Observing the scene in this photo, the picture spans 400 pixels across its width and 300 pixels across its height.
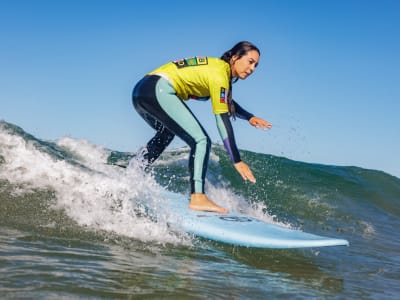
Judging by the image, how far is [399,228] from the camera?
769 cm

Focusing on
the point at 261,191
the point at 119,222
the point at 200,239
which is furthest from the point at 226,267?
the point at 261,191

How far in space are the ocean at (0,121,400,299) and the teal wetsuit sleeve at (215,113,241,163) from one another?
92 cm

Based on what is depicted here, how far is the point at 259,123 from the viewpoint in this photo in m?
5.07

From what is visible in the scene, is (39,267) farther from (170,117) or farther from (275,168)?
(275,168)

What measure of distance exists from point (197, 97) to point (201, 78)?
0.33 m

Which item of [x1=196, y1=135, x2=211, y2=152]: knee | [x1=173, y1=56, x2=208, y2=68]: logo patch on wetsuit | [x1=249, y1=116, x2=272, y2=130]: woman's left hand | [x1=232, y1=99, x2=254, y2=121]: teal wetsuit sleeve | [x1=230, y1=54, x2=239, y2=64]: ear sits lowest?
[x1=196, y1=135, x2=211, y2=152]: knee

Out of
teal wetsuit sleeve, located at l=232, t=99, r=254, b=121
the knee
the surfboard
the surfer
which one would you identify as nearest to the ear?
the surfer

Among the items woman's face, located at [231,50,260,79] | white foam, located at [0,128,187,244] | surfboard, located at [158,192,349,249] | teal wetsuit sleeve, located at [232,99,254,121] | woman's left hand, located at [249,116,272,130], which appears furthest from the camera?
teal wetsuit sleeve, located at [232,99,254,121]

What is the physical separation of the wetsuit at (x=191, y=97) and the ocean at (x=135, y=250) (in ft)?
2.35

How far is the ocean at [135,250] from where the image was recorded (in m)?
2.47

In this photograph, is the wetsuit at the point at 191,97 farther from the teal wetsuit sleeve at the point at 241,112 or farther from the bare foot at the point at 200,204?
the teal wetsuit sleeve at the point at 241,112

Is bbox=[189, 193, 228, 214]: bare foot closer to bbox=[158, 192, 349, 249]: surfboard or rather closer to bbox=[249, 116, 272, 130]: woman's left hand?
bbox=[158, 192, 349, 249]: surfboard

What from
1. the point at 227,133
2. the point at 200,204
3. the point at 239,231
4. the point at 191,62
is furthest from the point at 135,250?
the point at 191,62

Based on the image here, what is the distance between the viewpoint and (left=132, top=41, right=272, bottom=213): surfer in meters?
4.51
